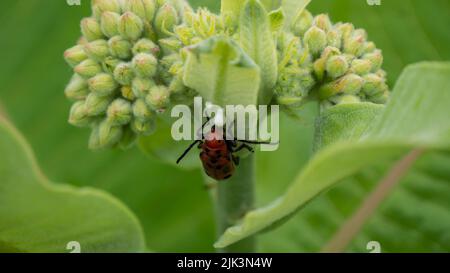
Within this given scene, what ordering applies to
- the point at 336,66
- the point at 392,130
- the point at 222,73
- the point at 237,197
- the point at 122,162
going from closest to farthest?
1. the point at 392,130
2. the point at 222,73
3. the point at 336,66
4. the point at 237,197
5. the point at 122,162

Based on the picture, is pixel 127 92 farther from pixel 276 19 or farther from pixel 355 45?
pixel 355 45

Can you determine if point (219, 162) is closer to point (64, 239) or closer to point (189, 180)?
point (64, 239)

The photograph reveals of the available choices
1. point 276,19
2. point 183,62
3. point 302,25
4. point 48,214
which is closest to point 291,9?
point 302,25

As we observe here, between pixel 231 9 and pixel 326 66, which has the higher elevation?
pixel 231 9

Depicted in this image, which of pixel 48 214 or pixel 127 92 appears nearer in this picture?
pixel 48 214

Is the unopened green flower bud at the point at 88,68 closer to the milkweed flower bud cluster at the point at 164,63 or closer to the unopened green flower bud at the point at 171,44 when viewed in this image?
the milkweed flower bud cluster at the point at 164,63

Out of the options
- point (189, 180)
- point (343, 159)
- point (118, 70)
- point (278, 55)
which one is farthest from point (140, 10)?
point (189, 180)
